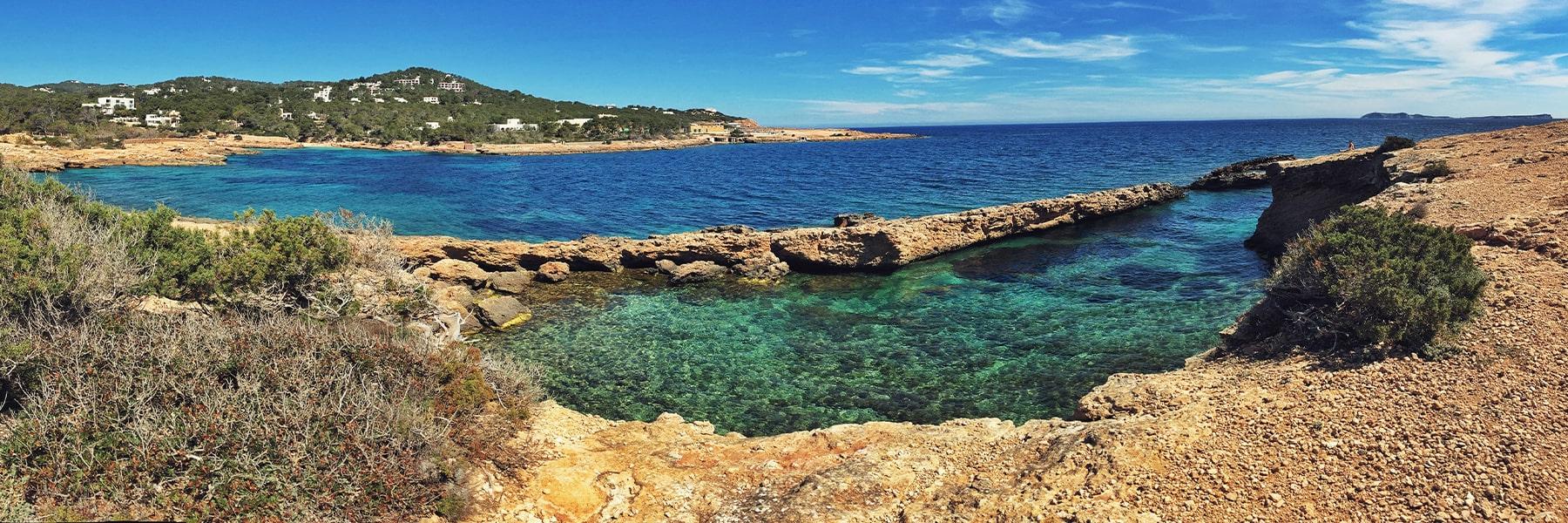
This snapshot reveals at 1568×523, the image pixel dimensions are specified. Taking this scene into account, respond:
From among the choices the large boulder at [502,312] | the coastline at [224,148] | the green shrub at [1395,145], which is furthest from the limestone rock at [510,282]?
the green shrub at [1395,145]

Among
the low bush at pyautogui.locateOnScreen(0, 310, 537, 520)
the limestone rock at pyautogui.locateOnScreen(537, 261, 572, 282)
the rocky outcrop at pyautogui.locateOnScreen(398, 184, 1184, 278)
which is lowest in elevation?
the limestone rock at pyautogui.locateOnScreen(537, 261, 572, 282)

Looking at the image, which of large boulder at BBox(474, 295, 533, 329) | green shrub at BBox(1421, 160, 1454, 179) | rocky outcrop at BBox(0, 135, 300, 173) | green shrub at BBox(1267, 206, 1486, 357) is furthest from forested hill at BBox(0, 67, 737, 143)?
green shrub at BBox(1421, 160, 1454, 179)

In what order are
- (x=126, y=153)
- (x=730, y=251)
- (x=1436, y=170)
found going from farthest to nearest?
1. (x=126, y=153)
2. (x=730, y=251)
3. (x=1436, y=170)

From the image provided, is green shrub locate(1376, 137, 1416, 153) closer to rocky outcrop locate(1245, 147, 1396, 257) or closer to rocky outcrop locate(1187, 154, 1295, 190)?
rocky outcrop locate(1245, 147, 1396, 257)

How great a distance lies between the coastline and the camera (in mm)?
62594

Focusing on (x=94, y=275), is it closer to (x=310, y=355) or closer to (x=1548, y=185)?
(x=310, y=355)

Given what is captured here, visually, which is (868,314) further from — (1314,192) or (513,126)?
(513,126)

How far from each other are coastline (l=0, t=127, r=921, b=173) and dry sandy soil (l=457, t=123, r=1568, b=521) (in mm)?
36592

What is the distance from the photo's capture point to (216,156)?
74750mm

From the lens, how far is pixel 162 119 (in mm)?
120875

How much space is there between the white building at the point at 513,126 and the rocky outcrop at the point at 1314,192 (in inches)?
4964

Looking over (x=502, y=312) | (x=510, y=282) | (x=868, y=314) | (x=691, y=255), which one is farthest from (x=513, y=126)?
(x=868, y=314)

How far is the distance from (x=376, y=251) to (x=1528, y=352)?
20.5 m

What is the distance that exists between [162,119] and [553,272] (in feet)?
476
